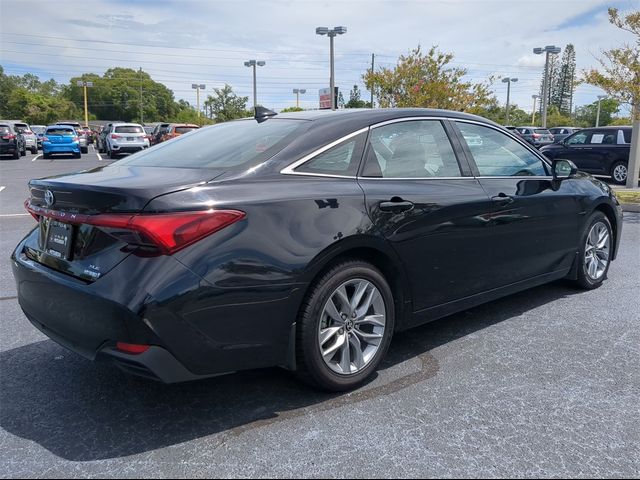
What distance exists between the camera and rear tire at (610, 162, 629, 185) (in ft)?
51.4

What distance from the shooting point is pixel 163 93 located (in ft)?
383

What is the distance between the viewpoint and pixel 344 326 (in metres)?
3.20

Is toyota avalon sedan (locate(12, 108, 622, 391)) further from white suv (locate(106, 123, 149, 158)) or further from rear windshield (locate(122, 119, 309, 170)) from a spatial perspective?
white suv (locate(106, 123, 149, 158))

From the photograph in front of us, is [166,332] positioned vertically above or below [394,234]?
below

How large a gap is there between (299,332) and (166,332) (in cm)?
72

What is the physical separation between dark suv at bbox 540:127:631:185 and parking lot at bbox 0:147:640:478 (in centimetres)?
1327

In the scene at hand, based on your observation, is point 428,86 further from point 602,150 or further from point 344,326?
point 344,326

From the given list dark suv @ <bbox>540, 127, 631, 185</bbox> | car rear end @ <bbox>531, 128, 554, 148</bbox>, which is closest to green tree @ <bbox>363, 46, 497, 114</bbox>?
dark suv @ <bbox>540, 127, 631, 185</bbox>

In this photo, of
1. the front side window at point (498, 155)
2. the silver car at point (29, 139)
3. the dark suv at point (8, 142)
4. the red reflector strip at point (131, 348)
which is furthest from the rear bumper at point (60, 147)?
the red reflector strip at point (131, 348)

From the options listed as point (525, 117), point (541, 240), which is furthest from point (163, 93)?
point (541, 240)

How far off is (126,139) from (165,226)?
26367mm

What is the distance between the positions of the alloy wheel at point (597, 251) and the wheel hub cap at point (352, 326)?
2.72 m

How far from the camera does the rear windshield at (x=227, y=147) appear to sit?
3.18 m

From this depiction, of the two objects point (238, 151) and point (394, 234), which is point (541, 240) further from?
point (238, 151)
